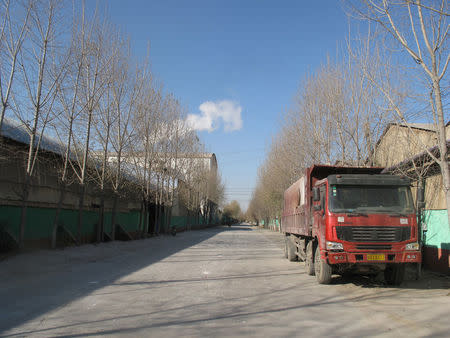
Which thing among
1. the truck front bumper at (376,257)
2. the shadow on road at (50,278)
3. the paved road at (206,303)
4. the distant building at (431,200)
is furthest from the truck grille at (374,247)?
the shadow on road at (50,278)

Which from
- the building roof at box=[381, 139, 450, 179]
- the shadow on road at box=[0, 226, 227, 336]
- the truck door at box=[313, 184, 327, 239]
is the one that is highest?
the building roof at box=[381, 139, 450, 179]

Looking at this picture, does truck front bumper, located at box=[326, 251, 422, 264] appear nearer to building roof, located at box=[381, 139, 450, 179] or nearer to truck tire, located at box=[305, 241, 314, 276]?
truck tire, located at box=[305, 241, 314, 276]

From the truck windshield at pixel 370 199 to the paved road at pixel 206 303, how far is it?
6.27 feet

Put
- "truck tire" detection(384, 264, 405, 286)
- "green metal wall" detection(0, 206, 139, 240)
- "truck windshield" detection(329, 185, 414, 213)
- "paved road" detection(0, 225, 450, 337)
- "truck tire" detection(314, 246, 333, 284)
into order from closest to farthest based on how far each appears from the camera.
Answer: "paved road" detection(0, 225, 450, 337) < "truck windshield" detection(329, 185, 414, 213) < "truck tire" detection(384, 264, 405, 286) < "truck tire" detection(314, 246, 333, 284) < "green metal wall" detection(0, 206, 139, 240)

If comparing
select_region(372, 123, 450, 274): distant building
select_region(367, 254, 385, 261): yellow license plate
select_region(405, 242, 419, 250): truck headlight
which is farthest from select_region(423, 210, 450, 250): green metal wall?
select_region(367, 254, 385, 261): yellow license plate

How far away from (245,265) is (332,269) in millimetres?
4509

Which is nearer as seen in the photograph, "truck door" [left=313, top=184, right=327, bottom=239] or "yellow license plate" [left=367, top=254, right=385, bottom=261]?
"yellow license plate" [left=367, top=254, right=385, bottom=261]

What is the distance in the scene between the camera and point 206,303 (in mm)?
6809

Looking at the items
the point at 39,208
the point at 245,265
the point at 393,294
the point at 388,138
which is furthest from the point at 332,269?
the point at 39,208

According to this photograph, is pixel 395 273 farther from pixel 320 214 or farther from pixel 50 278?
pixel 50 278

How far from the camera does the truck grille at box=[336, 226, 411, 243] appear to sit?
814cm

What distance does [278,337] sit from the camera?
15.8 ft

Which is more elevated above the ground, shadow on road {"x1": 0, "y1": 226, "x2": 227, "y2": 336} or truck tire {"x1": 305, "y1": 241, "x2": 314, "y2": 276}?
truck tire {"x1": 305, "y1": 241, "x2": 314, "y2": 276}

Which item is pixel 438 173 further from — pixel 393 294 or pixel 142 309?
pixel 142 309
